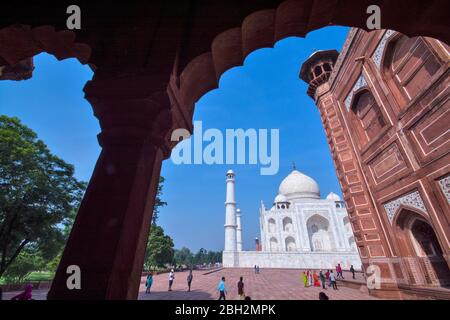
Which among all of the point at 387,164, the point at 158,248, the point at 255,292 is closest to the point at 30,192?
the point at 255,292

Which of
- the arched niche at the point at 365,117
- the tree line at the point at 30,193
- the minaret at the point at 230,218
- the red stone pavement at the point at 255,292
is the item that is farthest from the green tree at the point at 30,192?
the minaret at the point at 230,218

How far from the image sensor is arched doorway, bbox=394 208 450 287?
675 centimetres

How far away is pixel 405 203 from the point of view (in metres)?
7.11

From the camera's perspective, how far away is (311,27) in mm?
2717

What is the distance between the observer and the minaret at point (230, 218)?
110 feet

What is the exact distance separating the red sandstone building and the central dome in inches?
1207

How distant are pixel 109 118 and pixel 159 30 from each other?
1.04 m

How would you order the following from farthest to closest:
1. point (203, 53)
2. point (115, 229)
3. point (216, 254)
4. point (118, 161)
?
point (216, 254)
point (203, 53)
point (118, 161)
point (115, 229)

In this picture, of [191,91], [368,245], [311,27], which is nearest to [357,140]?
[368,245]

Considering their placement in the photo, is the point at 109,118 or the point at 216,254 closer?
the point at 109,118

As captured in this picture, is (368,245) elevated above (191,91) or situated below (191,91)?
below

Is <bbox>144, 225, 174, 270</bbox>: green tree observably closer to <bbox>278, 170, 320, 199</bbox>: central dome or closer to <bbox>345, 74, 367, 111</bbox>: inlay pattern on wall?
<bbox>278, 170, 320, 199</bbox>: central dome
